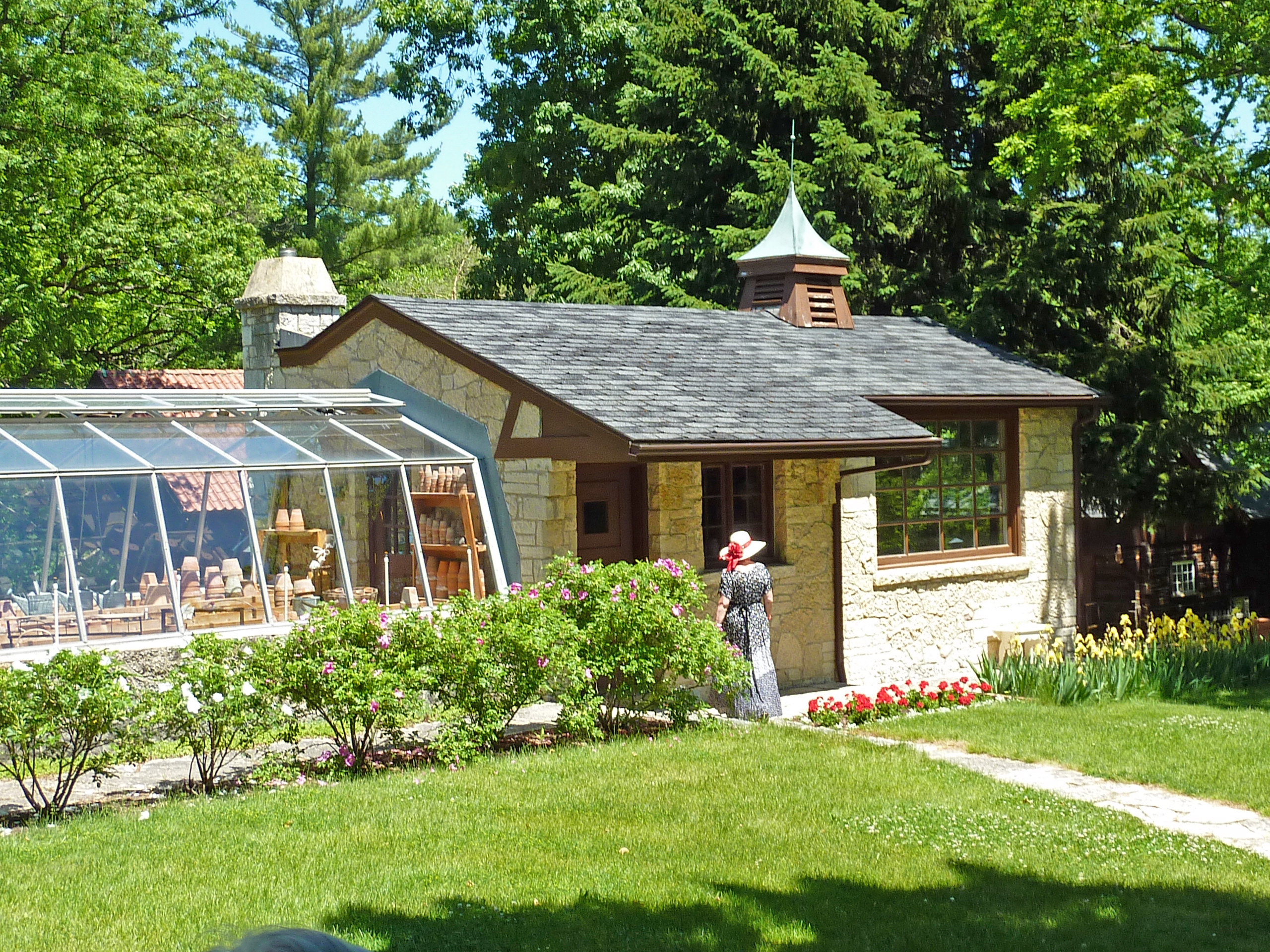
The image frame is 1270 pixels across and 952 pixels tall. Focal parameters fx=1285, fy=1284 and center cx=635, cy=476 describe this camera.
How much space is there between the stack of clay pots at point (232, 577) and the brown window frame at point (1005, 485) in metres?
6.96

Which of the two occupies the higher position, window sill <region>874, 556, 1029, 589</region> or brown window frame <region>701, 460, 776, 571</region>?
brown window frame <region>701, 460, 776, 571</region>

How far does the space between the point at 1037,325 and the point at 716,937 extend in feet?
49.3

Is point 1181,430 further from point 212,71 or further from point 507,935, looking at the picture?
point 212,71

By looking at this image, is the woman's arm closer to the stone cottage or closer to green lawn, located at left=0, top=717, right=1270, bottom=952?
the stone cottage

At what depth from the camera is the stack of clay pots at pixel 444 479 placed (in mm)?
12109

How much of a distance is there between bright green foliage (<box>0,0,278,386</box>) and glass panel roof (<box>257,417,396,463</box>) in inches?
413

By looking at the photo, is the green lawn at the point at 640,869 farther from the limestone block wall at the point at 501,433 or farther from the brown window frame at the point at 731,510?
the brown window frame at the point at 731,510

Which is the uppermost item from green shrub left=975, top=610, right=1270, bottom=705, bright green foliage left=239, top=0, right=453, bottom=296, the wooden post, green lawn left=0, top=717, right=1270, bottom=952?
bright green foliage left=239, top=0, right=453, bottom=296

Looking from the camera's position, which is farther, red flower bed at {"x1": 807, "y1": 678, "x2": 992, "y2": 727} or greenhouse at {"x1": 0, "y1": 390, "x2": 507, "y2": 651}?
red flower bed at {"x1": 807, "y1": 678, "x2": 992, "y2": 727}

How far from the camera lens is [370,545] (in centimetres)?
1165

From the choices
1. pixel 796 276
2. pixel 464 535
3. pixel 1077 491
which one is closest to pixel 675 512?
pixel 464 535

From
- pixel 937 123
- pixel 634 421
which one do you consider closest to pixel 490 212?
pixel 937 123

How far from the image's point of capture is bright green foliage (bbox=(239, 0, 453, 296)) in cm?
3412

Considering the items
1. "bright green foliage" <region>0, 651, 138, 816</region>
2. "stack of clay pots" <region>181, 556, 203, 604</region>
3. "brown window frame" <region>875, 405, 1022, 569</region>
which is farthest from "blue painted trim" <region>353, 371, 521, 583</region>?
"bright green foliage" <region>0, 651, 138, 816</region>
